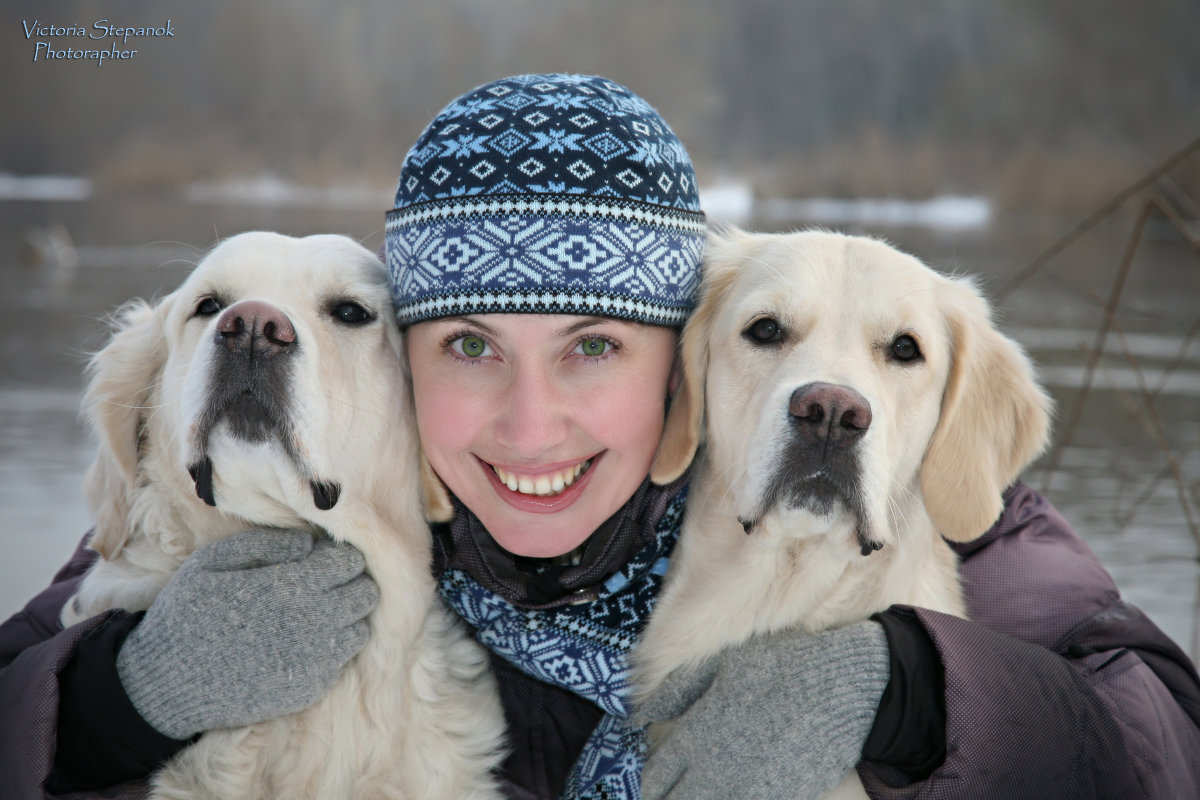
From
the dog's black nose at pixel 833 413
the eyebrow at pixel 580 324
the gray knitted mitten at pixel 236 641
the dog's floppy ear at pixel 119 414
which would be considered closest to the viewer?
the dog's black nose at pixel 833 413

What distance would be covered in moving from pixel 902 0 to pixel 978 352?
1608cm

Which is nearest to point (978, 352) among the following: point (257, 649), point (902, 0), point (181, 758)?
point (257, 649)

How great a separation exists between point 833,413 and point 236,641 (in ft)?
3.62

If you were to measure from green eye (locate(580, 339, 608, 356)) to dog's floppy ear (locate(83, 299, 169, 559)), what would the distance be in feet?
2.78

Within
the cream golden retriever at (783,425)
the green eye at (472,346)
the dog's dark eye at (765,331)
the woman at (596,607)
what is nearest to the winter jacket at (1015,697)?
the woman at (596,607)

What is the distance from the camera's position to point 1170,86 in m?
12.8

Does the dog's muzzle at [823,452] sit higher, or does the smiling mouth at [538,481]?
the dog's muzzle at [823,452]

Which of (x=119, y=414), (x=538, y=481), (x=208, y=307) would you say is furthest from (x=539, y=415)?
(x=119, y=414)

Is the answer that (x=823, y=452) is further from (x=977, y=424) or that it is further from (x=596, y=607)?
(x=596, y=607)

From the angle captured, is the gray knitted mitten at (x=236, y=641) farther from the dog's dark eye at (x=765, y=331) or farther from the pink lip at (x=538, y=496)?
the dog's dark eye at (x=765, y=331)

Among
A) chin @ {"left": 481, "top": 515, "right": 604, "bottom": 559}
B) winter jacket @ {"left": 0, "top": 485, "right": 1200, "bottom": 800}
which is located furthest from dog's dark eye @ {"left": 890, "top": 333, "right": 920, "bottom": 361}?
chin @ {"left": 481, "top": 515, "right": 604, "bottom": 559}

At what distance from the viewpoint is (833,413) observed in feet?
5.17

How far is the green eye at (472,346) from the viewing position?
6.05ft

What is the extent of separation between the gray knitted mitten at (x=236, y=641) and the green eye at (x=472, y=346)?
1.57 feet
